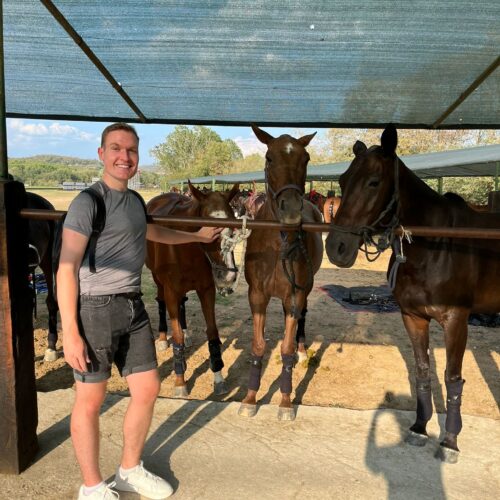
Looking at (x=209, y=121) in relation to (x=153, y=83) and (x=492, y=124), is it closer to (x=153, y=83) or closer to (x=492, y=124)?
(x=153, y=83)

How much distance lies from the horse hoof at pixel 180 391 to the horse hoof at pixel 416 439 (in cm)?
212

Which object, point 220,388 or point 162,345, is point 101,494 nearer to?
point 220,388

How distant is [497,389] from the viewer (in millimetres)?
4355

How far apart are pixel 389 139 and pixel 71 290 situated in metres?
2.12

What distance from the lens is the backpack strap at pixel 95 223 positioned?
1.96 meters

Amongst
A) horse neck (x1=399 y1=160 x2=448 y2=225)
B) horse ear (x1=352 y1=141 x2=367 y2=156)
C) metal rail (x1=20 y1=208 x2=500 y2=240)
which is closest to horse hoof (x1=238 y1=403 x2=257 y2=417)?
metal rail (x1=20 y1=208 x2=500 y2=240)

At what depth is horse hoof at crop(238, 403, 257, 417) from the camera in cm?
322

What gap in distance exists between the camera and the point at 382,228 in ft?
8.96

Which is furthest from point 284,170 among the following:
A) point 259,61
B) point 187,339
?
point 187,339

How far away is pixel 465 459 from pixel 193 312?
4892mm

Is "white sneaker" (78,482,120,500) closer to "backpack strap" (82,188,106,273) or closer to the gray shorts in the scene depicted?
the gray shorts

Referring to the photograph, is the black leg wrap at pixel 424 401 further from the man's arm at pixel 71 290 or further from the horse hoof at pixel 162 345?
the horse hoof at pixel 162 345

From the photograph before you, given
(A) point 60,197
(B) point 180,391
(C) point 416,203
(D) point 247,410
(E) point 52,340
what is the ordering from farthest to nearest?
(A) point 60,197, (E) point 52,340, (B) point 180,391, (D) point 247,410, (C) point 416,203

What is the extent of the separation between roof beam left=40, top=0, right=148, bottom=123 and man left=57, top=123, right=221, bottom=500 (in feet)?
4.09
